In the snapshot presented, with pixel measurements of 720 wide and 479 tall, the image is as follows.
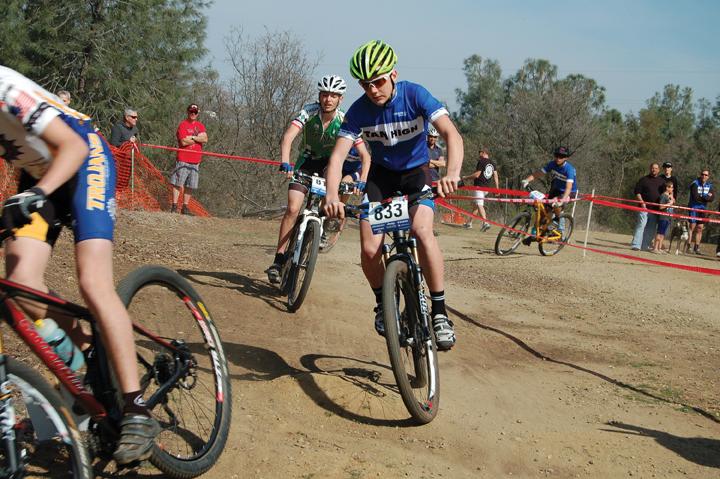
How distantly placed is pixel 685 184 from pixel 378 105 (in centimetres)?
4632

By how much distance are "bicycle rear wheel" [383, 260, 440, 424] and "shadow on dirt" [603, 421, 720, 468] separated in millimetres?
1271

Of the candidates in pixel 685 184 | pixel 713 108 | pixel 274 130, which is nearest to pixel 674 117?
pixel 713 108

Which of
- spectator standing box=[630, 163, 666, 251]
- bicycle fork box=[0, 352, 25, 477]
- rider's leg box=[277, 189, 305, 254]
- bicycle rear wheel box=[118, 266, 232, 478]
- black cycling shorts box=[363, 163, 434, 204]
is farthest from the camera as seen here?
spectator standing box=[630, 163, 666, 251]

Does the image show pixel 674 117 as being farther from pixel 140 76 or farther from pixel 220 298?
pixel 220 298

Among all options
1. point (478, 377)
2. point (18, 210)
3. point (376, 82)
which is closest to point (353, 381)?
point (478, 377)

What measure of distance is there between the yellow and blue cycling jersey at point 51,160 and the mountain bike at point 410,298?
179cm

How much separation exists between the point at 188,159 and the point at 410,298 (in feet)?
33.0

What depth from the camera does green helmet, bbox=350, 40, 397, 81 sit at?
471 cm

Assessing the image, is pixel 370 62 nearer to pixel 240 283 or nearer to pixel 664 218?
pixel 240 283

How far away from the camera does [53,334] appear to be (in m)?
3.00

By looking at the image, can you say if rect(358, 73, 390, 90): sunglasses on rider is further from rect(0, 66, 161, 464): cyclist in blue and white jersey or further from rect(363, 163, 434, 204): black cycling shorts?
rect(0, 66, 161, 464): cyclist in blue and white jersey

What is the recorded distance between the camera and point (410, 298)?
468 centimetres

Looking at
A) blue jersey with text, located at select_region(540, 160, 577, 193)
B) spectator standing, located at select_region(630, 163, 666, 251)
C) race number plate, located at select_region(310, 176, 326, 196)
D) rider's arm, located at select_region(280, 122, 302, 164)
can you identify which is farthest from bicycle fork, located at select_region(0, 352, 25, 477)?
spectator standing, located at select_region(630, 163, 666, 251)

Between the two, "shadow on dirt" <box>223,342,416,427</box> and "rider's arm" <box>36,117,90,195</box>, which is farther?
"shadow on dirt" <box>223,342,416,427</box>
